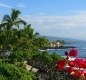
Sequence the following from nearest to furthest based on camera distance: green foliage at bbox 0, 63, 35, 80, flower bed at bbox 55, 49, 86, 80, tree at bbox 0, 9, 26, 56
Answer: flower bed at bbox 55, 49, 86, 80 → green foliage at bbox 0, 63, 35, 80 → tree at bbox 0, 9, 26, 56

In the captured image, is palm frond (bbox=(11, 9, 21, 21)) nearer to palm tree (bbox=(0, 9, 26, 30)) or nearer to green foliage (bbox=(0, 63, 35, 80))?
palm tree (bbox=(0, 9, 26, 30))

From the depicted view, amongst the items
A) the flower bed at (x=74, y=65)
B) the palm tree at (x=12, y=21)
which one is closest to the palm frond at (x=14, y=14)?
the palm tree at (x=12, y=21)

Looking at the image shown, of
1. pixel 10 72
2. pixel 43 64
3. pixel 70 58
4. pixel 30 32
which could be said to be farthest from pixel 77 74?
pixel 30 32

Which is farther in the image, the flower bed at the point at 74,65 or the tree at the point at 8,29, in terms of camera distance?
the tree at the point at 8,29

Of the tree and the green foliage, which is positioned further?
the tree

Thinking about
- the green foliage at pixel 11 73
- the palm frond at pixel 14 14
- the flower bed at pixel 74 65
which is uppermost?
the palm frond at pixel 14 14

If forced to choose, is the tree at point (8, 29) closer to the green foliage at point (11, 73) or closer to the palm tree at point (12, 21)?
the palm tree at point (12, 21)

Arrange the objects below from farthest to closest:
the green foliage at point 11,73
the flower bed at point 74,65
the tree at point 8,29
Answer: the tree at point 8,29
the green foliage at point 11,73
the flower bed at point 74,65

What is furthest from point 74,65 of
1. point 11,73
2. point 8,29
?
point 8,29

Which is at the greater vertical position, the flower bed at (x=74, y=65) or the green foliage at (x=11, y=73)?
the flower bed at (x=74, y=65)

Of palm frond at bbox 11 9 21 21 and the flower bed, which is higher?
palm frond at bbox 11 9 21 21

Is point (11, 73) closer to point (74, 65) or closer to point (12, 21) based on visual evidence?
point (74, 65)

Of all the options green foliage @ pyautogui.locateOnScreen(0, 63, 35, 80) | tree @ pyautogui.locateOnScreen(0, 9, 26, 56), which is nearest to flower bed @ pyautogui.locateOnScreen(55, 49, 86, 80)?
green foliage @ pyautogui.locateOnScreen(0, 63, 35, 80)

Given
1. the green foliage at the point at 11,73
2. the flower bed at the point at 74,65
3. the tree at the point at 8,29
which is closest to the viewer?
the flower bed at the point at 74,65
